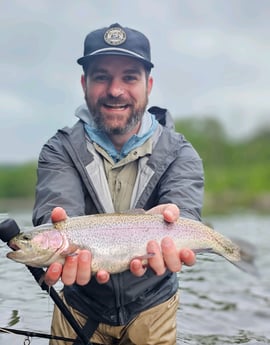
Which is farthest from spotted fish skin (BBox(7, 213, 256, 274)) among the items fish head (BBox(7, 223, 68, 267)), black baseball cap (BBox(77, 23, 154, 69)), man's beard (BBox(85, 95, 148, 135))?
black baseball cap (BBox(77, 23, 154, 69))

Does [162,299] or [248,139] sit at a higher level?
[162,299]

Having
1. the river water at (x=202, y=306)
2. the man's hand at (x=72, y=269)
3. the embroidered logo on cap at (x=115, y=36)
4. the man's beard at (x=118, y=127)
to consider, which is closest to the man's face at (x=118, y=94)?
the man's beard at (x=118, y=127)

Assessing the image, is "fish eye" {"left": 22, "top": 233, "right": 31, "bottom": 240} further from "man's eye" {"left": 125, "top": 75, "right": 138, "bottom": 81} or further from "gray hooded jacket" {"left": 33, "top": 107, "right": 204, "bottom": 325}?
"man's eye" {"left": 125, "top": 75, "right": 138, "bottom": 81}

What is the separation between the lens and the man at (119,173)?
431 cm

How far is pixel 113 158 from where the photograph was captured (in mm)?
4578

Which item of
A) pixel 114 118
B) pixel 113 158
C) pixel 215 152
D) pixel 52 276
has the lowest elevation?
pixel 215 152

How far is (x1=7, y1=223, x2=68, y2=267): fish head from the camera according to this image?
11.6 feet

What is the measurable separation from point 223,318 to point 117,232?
434cm

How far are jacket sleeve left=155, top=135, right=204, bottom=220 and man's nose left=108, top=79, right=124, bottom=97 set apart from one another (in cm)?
59

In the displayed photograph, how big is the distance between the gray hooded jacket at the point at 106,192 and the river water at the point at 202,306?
1.20m

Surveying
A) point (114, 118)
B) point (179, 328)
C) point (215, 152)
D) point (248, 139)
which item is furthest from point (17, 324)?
point (248, 139)

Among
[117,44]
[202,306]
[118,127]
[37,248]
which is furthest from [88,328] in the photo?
[202,306]

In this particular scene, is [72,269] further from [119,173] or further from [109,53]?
[109,53]

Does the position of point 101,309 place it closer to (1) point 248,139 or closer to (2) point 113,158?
(2) point 113,158
